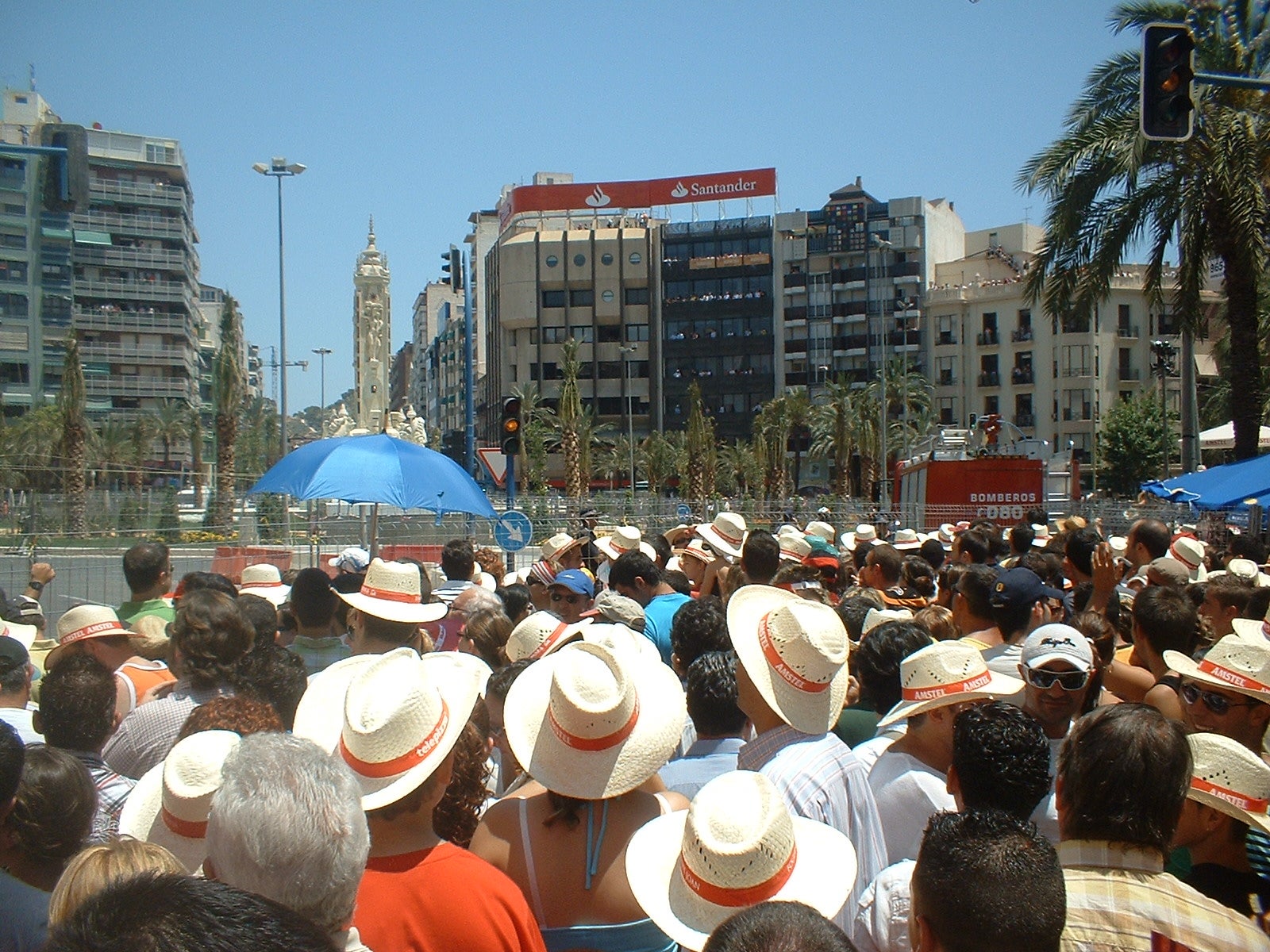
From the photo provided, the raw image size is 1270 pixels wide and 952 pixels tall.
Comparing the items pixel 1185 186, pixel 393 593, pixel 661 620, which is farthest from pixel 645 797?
pixel 1185 186

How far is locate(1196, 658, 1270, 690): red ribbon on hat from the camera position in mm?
4156

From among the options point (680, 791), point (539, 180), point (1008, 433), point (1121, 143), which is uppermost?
point (539, 180)

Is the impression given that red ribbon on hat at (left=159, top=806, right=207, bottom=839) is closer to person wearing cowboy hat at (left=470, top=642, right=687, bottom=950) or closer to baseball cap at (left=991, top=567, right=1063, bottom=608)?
person wearing cowboy hat at (left=470, top=642, right=687, bottom=950)

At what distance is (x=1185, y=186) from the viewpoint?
55.0 feet

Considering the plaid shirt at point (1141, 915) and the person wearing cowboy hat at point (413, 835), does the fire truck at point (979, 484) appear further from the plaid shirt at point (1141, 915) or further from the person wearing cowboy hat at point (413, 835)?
the person wearing cowboy hat at point (413, 835)

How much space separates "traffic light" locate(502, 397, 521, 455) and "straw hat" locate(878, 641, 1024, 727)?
11.4 m

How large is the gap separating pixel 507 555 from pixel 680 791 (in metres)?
12.1

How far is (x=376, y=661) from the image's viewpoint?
3.27 meters

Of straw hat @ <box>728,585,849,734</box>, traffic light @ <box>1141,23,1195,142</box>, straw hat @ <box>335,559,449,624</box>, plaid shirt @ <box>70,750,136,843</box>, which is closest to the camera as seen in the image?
plaid shirt @ <box>70,750,136,843</box>

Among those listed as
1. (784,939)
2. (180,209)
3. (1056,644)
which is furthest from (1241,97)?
(180,209)

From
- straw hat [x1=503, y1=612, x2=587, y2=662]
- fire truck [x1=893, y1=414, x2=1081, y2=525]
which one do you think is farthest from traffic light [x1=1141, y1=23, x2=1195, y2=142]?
fire truck [x1=893, y1=414, x2=1081, y2=525]

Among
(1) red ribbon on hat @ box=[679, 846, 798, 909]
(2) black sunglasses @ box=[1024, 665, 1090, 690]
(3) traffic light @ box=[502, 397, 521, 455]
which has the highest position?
(3) traffic light @ box=[502, 397, 521, 455]

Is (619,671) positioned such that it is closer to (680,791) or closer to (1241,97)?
(680,791)

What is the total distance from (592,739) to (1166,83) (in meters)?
8.21
